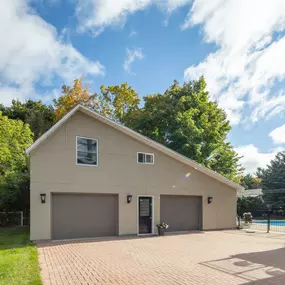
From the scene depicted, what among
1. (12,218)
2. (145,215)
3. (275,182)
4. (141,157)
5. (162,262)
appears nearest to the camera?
(162,262)

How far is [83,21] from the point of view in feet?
41.4

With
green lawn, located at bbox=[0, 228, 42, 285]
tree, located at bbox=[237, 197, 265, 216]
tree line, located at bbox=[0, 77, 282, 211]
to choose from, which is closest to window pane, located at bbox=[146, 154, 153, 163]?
green lawn, located at bbox=[0, 228, 42, 285]

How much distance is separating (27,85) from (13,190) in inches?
536

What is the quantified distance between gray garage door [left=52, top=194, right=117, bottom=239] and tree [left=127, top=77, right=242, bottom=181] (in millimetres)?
11015

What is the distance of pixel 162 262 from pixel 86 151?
21.8ft

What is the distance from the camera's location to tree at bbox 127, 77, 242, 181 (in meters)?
23.0

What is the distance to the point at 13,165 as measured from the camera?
19.8m

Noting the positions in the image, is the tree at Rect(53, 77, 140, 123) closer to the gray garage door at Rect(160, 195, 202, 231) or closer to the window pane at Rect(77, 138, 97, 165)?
the gray garage door at Rect(160, 195, 202, 231)

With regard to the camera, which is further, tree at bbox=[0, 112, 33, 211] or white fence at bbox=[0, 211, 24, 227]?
tree at bbox=[0, 112, 33, 211]

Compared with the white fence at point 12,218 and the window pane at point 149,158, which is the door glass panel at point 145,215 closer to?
the window pane at point 149,158

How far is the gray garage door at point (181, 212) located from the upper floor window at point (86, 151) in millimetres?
4441

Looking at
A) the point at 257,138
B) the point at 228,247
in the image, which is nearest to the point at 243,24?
the point at 228,247

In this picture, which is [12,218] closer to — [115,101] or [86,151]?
[86,151]

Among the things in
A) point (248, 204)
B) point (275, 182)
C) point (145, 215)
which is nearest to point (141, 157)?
point (145, 215)
